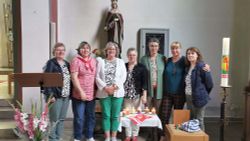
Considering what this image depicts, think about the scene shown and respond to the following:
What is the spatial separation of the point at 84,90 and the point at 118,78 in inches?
16.5

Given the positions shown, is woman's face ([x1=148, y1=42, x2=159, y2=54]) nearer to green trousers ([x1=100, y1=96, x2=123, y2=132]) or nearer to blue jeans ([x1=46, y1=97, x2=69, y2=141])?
green trousers ([x1=100, y1=96, x2=123, y2=132])

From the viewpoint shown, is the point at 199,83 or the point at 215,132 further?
the point at 215,132

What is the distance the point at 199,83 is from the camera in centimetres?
366

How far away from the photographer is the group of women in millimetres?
3684

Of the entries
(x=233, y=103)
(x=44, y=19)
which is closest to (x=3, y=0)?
(x=44, y=19)

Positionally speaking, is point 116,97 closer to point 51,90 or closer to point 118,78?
point 118,78

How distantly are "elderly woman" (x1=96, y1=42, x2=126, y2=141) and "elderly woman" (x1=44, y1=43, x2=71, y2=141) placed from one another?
369mm

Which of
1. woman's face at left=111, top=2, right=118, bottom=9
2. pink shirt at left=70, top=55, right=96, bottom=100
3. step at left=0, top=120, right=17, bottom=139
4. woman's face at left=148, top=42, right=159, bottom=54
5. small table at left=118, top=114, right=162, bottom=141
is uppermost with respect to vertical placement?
woman's face at left=111, top=2, right=118, bottom=9

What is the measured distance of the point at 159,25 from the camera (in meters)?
5.29

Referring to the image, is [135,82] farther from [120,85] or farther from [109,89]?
[109,89]

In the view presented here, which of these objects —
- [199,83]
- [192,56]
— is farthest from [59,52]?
[199,83]

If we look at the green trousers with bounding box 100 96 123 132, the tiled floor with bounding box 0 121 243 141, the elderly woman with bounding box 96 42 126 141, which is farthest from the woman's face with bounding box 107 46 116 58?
the tiled floor with bounding box 0 121 243 141

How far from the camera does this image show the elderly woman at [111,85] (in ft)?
12.4

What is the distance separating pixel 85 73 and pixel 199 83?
130cm
